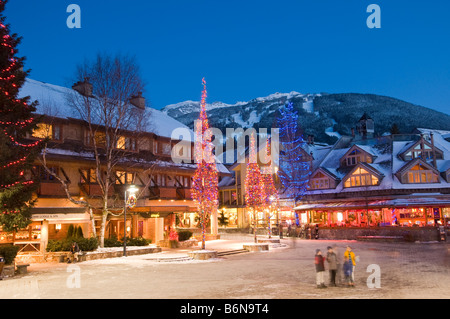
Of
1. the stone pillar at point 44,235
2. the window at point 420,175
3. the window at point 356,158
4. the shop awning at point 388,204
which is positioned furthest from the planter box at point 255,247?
the window at point 356,158

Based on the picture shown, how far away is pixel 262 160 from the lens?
58656 millimetres

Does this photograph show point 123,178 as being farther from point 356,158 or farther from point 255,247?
point 356,158

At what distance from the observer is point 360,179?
46531mm

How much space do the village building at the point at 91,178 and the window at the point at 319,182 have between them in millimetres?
20228

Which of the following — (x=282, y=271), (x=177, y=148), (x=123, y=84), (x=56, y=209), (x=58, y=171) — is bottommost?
(x=282, y=271)

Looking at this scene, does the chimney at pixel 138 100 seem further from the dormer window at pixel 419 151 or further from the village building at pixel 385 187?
the dormer window at pixel 419 151

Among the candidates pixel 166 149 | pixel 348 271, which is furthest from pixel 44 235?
pixel 348 271

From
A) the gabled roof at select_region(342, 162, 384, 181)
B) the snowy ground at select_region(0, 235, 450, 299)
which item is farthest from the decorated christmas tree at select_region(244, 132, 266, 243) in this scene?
the gabled roof at select_region(342, 162, 384, 181)

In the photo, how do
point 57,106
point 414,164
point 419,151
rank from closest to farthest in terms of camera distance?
1. point 57,106
2. point 414,164
3. point 419,151

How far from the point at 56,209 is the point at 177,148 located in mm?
13965

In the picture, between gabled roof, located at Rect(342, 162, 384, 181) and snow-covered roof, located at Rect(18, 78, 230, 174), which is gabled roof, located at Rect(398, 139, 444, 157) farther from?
snow-covered roof, located at Rect(18, 78, 230, 174)

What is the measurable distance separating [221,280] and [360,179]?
34787mm
